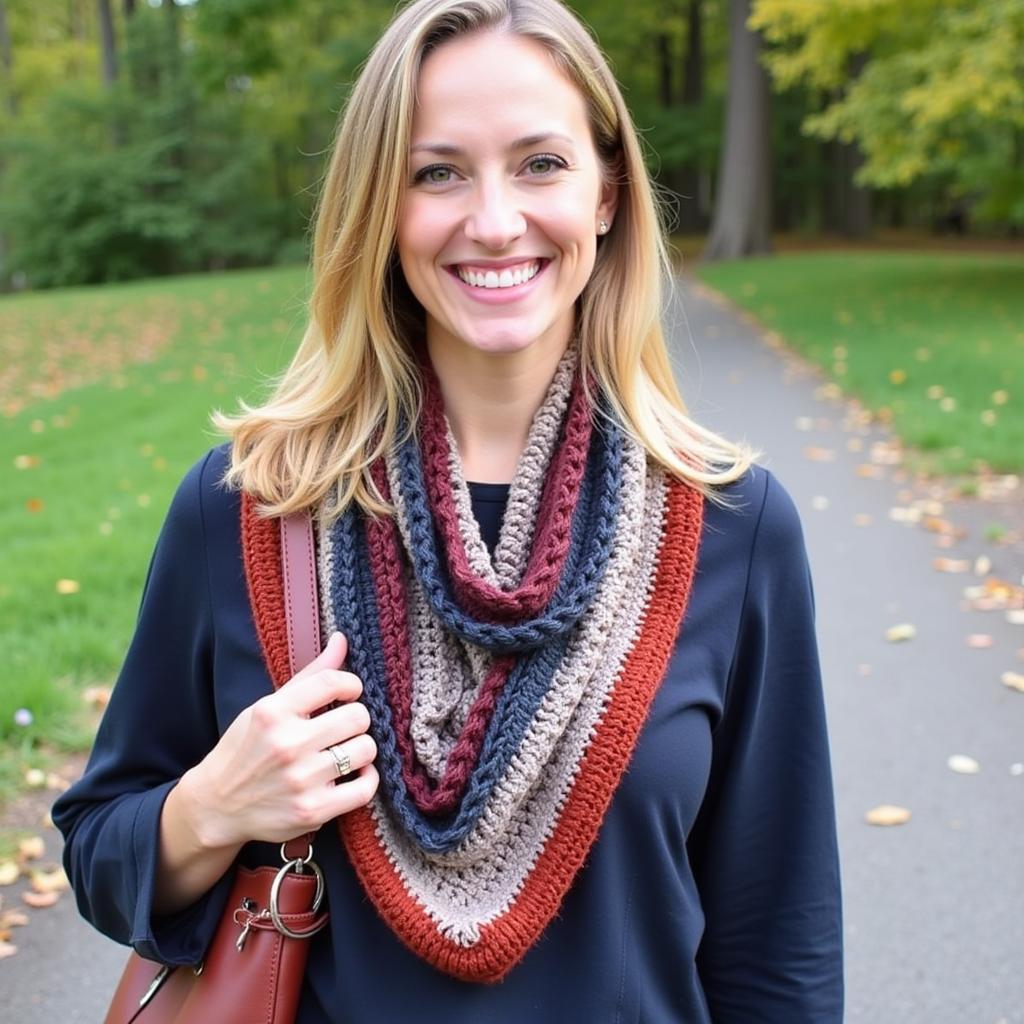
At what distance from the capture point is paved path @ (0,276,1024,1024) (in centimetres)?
304

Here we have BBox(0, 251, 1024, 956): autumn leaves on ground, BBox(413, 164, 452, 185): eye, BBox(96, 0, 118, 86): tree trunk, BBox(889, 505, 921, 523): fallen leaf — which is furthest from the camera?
BBox(96, 0, 118, 86): tree trunk

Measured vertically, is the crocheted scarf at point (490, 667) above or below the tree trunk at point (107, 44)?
below

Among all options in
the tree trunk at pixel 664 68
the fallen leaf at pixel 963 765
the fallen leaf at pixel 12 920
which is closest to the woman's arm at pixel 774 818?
the fallen leaf at pixel 12 920

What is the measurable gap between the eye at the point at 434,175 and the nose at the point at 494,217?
1.9 inches

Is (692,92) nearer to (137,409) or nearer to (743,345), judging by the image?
(743,345)

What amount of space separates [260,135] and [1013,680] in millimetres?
38002

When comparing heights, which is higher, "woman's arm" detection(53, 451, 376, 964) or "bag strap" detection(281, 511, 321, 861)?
"bag strap" detection(281, 511, 321, 861)

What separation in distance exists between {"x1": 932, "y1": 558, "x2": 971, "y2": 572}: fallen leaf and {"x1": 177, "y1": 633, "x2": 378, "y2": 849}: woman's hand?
4995 mm

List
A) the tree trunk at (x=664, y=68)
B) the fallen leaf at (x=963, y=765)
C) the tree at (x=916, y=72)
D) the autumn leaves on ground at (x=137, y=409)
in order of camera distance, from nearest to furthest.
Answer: the fallen leaf at (x=963, y=765), the autumn leaves on ground at (x=137, y=409), the tree at (x=916, y=72), the tree trunk at (x=664, y=68)

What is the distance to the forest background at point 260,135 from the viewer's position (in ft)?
85.8

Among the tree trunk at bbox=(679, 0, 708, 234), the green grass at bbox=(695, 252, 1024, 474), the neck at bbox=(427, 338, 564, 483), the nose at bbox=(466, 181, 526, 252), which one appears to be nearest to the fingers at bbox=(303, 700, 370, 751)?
the neck at bbox=(427, 338, 564, 483)

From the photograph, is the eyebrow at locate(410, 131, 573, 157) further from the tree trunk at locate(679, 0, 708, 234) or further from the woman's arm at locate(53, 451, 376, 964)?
the tree trunk at locate(679, 0, 708, 234)

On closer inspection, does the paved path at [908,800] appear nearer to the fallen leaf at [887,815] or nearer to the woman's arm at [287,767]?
the fallen leaf at [887,815]

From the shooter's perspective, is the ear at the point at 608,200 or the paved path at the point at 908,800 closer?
the ear at the point at 608,200
